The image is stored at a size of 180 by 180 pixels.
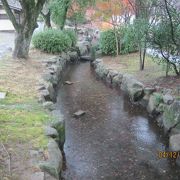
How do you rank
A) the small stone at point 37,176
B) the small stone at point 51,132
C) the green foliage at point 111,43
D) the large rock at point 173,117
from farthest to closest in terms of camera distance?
1. the green foliage at point 111,43
2. the large rock at point 173,117
3. the small stone at point 51,132
4. the small stone at point 37,176

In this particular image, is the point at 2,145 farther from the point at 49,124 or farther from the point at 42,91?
the point at 42,91

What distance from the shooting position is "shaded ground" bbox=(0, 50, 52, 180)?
5.51 metres

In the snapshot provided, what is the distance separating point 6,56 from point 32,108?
8041 millimetres

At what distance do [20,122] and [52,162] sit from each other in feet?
6.08

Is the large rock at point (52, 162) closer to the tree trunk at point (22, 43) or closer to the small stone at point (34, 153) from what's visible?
the small stone at point (34, 153)

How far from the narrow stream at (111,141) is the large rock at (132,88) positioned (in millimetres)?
293

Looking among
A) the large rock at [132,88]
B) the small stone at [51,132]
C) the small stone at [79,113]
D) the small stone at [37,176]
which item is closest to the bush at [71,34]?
the large rock at [132,88]

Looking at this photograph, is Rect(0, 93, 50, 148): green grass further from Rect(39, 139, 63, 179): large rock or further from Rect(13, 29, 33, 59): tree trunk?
Rect(13, 29, 33, 59): tree trunk

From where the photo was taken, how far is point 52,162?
577 cm

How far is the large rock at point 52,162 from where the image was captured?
5445mm

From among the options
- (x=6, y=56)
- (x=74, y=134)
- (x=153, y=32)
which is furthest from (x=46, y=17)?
(x=74, y=134)

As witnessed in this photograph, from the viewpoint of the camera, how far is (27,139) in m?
Answer: 6.52

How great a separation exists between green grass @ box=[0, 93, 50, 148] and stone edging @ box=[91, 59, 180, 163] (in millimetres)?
3006
